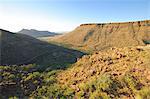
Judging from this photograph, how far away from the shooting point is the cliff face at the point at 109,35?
203ft

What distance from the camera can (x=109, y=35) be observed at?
70.4 meters

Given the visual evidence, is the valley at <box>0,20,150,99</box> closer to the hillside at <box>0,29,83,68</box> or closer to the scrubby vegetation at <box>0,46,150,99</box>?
the scrubby vegetation at <box>0,46,150,99</box>

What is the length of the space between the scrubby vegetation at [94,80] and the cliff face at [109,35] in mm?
42997

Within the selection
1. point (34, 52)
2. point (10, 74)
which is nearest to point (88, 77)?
point (10, 74)

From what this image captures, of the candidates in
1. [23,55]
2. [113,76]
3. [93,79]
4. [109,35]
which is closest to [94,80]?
[93,79]

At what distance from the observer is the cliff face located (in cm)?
6194

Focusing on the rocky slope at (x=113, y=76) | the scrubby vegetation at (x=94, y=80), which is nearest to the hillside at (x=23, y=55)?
the scrubby vegetation at (x=94, y=80)

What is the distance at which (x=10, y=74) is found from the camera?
17406mm

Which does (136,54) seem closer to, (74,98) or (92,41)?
(74,98)

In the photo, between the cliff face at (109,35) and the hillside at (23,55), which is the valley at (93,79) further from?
the cliff face at (109,35)

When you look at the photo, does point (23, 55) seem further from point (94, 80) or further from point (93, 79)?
point (94, 80)

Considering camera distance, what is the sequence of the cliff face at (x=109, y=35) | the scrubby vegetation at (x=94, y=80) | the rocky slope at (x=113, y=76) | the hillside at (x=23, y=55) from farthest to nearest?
the cliff face at (x=109, y=35)
the hillside at (x=23, y=55)
the scrubby vegetation at (x=94, y=80)
the rocky slope at (x=113, y=76)

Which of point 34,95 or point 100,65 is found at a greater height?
point 100,65

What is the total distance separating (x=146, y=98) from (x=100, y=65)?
500 centimetres
